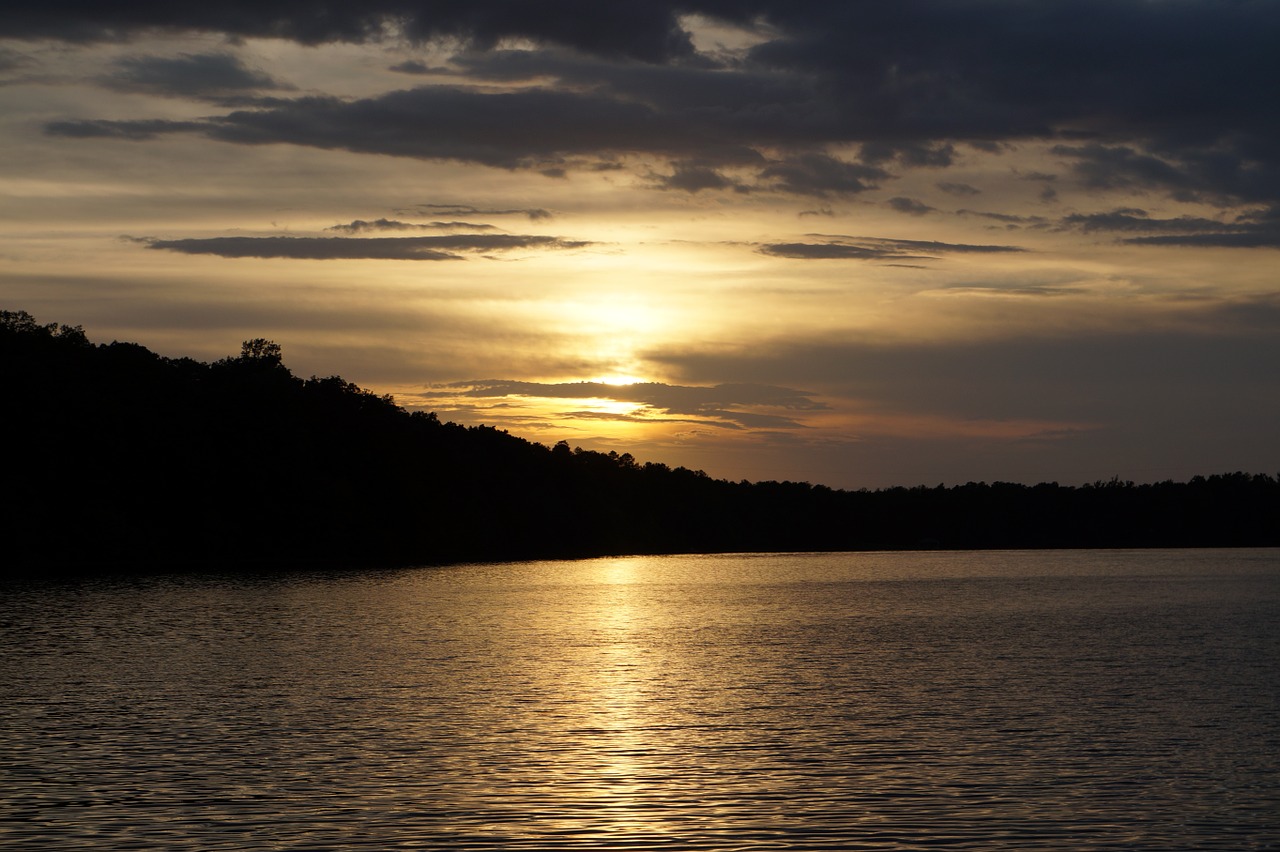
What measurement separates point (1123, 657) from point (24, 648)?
4685 centimetres

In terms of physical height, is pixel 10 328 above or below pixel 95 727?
above

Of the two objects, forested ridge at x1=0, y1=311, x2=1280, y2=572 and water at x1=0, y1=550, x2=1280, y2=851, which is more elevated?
forested ridge at x1=0, y1=311, x2=1280, y2=572

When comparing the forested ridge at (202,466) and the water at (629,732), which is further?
the forested ridge at (202,466)

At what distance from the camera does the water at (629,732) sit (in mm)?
24547

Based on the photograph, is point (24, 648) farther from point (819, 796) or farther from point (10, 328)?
point (10, 328)

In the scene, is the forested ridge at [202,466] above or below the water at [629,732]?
above

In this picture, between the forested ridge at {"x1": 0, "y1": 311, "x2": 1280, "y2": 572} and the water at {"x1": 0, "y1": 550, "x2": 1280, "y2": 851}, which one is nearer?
the water at {"x1": 0, "y1": 550, "x2": 1280, "y2": 851}

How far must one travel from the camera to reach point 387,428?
188 m

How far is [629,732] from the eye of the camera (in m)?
35.8

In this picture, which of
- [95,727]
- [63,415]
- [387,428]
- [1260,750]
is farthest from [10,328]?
[1260,750]

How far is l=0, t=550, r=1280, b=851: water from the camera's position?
24.5m

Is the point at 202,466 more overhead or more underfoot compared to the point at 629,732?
more overhead

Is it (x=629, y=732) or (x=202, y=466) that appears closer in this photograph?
(x=629, y=732)

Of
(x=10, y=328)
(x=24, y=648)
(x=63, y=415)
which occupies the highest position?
(x=10, y=328)
